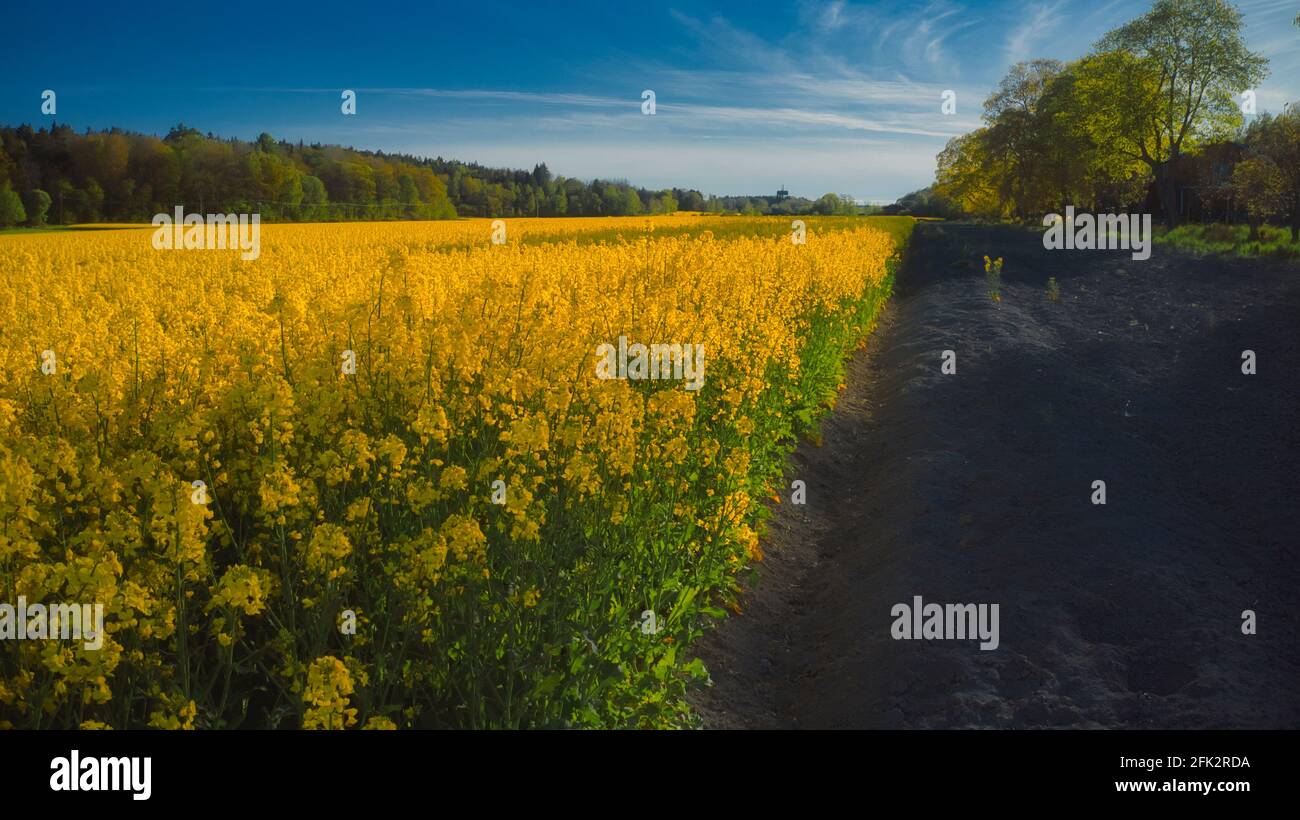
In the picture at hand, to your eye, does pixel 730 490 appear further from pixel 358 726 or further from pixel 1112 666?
pixel 358 726

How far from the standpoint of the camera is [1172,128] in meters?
46.3

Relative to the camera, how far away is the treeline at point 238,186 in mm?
48031

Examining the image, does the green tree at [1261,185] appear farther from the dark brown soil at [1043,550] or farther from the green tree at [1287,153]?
the dark brown soil at [1043,550]

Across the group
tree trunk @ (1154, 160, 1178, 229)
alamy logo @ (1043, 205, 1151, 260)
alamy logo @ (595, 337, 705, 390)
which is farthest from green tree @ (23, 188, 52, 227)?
tree trunk @ (1154, 160, 1178, 229)

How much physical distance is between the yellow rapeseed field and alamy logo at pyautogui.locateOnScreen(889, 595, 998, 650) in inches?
48.8

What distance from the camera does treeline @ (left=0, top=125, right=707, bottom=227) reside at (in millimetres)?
48031

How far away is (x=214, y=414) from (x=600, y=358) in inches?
94.7

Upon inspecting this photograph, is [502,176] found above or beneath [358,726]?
above

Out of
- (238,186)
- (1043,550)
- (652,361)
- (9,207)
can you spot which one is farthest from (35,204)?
(1043,550)

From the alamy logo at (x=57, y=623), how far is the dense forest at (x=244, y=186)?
5151 centimetres

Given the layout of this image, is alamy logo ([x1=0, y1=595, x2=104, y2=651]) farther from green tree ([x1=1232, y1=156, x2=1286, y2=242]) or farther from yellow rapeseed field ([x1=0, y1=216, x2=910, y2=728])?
green tree ([x1=1232, y1=156, x2=1286, y2=242])

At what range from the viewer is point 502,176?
89.8m

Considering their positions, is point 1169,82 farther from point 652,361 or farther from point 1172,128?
point 652,361

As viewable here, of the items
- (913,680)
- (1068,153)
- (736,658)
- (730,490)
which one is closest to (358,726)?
(736,658)
